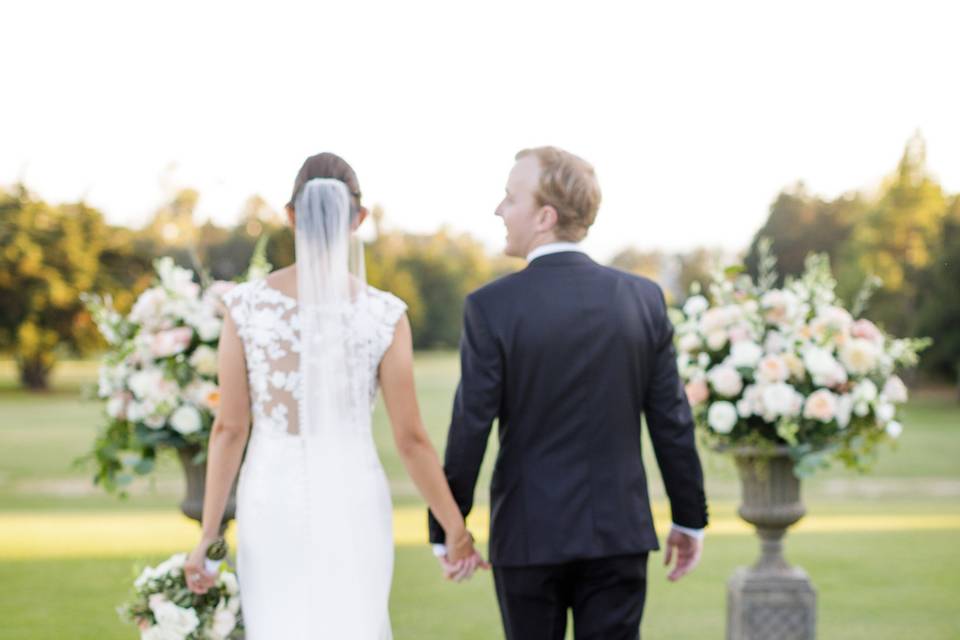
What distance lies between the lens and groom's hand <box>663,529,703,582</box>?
3371mm

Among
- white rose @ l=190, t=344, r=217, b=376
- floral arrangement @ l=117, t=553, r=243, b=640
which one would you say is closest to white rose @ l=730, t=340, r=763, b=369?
white rose @ l=190, t=344, r=217, b=376

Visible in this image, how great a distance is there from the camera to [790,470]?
488cm

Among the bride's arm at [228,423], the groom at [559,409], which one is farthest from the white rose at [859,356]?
the bride's arm at [228,423]

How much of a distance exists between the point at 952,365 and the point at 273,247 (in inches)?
946

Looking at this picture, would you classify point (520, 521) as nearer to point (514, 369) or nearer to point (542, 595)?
point (542, 595)

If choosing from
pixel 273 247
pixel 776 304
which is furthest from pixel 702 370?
pixel 273 247

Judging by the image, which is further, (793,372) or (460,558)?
(793,372)

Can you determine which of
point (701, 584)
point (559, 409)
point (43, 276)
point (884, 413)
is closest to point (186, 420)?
point (559, 409)

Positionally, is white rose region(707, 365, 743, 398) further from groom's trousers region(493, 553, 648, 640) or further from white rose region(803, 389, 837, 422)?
groom's trousers region(493, 553, 648, 640)

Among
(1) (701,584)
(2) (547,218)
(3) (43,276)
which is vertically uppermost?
(2) (547,218)

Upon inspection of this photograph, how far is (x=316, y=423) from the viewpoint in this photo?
11.2 ft

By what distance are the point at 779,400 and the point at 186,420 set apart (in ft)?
7.95

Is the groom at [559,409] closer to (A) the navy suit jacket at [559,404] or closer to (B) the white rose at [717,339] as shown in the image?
(A) the navy suit jacket at [559,404]

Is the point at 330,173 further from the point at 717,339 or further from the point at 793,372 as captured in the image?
the point at 793,372
